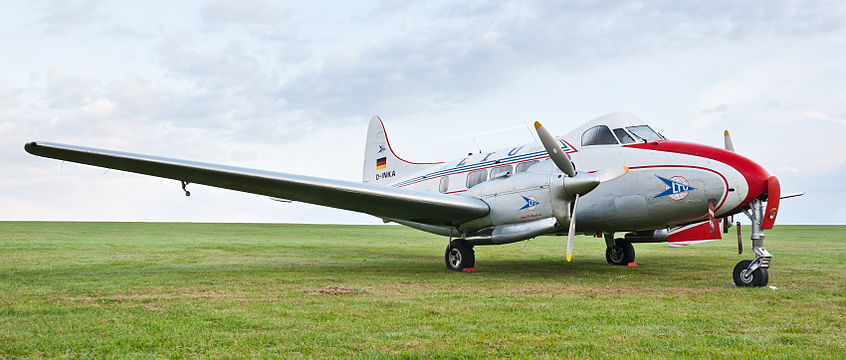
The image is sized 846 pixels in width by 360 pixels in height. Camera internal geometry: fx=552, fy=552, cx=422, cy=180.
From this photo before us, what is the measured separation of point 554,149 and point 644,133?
2.23m

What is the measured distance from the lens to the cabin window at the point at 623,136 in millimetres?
10781

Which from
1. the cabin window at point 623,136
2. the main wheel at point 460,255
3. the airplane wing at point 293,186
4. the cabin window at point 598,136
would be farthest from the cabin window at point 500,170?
the cabin window at point 623,136

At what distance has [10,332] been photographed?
534 cm

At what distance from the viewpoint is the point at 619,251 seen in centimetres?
1414

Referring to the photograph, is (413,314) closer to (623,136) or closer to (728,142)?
(623,136)

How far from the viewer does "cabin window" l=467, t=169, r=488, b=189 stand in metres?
13.1

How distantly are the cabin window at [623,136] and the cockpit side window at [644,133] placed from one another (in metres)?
0.11

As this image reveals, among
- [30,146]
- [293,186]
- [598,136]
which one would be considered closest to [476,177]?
[598,136]

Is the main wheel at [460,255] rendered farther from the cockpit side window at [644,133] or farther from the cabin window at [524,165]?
the cockpit side window at [644,133]

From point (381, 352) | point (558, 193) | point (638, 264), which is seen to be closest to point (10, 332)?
Result: point (381, 352)

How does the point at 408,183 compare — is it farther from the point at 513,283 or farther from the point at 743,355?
the point at 743,355

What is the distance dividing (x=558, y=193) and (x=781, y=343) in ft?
17.7

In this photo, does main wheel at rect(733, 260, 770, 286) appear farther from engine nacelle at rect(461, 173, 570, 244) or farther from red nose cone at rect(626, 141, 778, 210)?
engine nacelle at rect(461, 173, 570, 244)

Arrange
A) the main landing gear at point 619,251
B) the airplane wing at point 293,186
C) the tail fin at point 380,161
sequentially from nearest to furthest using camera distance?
the airplane wing at point 293,186
the main landing gear at point 619,251
the tail fin at point 380,161
